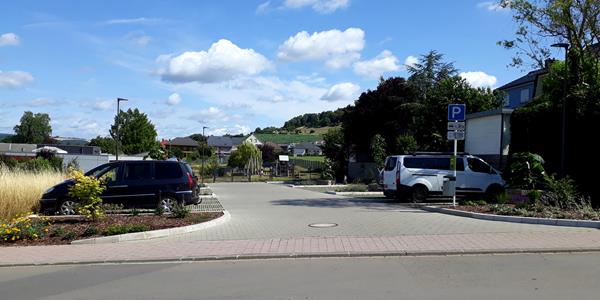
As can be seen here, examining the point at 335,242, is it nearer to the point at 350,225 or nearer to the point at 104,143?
the point at 350,225

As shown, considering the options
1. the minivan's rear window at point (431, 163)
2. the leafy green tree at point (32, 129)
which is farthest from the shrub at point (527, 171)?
the leafy green tree at point (32, 129)

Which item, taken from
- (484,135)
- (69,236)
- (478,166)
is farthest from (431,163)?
(69,236)

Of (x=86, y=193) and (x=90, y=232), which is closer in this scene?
(x=90, y=232)

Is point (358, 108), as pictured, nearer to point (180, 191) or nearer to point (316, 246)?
point (180, 191)

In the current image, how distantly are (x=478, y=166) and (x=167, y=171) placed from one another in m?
11.0

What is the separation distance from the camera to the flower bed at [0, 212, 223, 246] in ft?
36.8

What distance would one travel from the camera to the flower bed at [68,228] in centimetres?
1120

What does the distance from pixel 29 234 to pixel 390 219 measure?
8.61m

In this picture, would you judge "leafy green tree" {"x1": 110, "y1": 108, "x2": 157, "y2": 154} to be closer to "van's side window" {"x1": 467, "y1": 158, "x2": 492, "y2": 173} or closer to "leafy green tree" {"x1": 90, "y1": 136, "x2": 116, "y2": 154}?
"leafy green tree" {"x1": 90, "y1": 136, "x2": 116, "y2": 154}

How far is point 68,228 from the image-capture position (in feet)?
39.9

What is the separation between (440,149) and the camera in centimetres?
2798

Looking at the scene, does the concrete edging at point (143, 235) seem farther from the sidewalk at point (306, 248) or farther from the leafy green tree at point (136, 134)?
the leafy green tree at point (136, 134)

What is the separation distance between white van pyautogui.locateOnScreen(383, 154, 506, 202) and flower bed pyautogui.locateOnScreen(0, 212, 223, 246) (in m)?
8.51

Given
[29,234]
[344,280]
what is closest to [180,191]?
[29,234]
